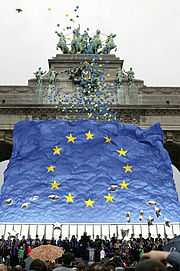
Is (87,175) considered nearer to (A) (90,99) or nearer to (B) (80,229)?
(B) (80,229)

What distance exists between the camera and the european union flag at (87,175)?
76.6ft

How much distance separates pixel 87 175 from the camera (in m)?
25.3

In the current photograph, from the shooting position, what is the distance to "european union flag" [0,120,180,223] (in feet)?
76.6

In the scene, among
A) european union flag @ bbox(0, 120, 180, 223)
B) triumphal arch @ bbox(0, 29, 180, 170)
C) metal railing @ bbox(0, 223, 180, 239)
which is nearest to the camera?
metal railing @ bbox(0, 223, 180, 239)

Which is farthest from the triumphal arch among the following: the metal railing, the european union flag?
the metal railing

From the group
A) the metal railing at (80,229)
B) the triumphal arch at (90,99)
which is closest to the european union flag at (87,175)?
the metal railing at (80,229)

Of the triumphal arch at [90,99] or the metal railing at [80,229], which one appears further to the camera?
the triumphal arch at [90,99]

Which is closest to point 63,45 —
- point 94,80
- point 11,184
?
point 94,80

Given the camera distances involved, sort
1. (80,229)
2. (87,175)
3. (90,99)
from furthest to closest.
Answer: (90,99) < (87,175) < (80,229)

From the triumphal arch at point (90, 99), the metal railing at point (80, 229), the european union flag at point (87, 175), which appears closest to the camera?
the metal railing at point (80, 229)

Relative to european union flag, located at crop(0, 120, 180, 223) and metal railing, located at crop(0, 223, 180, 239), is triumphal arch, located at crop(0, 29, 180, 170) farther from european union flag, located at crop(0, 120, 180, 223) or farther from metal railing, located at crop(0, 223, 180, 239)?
metal railing, located at crop(0, 223, 180, 239)

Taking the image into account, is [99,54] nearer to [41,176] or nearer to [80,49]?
[80,49]

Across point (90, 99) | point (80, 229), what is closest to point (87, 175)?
point (80, 229)

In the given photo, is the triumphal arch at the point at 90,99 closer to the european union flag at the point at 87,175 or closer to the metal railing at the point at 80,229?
the european union flag at the point at 87,175
